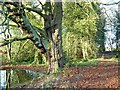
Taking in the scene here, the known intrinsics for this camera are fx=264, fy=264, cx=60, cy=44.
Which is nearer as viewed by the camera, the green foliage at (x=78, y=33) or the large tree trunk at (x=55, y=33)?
the large tree trunk at (x=55, y=33)

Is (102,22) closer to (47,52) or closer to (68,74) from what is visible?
(47,52)

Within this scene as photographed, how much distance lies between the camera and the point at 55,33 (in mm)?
7113

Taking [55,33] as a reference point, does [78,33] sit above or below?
above

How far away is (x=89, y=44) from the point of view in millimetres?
11570

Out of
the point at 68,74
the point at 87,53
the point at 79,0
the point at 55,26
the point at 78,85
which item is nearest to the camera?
the point at 78,85

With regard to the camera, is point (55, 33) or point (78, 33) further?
point (78, 33)

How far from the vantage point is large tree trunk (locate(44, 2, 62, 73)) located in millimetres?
7105

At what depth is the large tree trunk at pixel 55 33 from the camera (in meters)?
7.11

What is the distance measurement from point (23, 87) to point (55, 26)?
189 centimetres

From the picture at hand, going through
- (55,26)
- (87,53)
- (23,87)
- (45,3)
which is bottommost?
(23,87)

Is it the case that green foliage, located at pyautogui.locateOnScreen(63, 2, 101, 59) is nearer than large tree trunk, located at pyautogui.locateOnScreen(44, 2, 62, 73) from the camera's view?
No

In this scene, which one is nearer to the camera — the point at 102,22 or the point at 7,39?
the point at 7,39

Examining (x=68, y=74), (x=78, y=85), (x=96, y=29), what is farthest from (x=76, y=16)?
(x=78, y=85)

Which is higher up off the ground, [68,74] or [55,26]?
[55,26]
